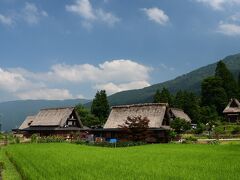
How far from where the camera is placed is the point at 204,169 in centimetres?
1784

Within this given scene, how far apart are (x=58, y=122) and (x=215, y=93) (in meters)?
33.3

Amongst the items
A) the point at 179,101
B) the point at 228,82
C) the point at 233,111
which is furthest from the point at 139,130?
the point at 228,82

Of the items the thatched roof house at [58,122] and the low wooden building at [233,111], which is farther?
the low wooden building at [233,111]

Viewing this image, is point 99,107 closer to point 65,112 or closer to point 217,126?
point 65,112

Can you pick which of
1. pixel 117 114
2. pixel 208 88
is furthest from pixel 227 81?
pixel 117 114

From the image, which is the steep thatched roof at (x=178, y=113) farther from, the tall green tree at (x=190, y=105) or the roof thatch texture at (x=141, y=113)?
the roof thatch texture at (x=141, y=113)

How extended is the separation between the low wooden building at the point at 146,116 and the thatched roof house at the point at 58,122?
6994 mm

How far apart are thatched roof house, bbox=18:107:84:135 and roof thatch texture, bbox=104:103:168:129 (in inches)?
407

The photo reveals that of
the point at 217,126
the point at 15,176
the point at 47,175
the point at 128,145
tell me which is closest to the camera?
the point at 47,175

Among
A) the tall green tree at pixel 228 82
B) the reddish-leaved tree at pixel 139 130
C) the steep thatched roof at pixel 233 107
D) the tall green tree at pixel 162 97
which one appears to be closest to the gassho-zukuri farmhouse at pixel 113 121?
the reddish-leaved tree at pixel 139 130

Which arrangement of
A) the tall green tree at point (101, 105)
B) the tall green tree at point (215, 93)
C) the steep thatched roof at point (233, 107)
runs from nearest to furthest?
the steep thatched roof at point (233, 107) → the tall green tree at point (215, 93) → the tall green tree at point (101, 105)

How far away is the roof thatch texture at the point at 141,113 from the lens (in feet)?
174

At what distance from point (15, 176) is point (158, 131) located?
113ft

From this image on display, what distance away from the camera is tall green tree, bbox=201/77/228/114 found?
3120 inches
